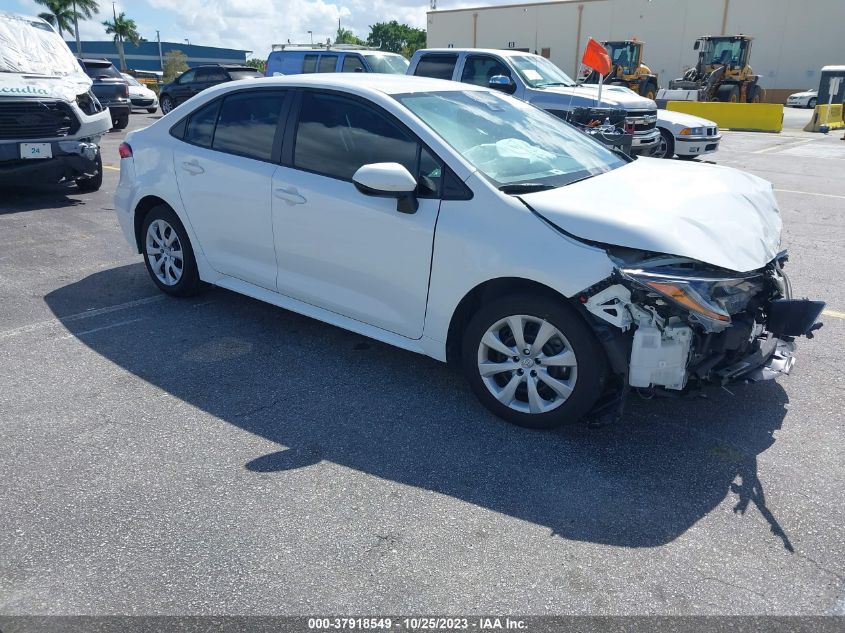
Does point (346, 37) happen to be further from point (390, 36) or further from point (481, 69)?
point (481, 69)

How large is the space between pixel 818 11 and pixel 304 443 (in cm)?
5456

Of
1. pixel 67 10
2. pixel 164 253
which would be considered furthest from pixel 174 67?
pixel 164 253

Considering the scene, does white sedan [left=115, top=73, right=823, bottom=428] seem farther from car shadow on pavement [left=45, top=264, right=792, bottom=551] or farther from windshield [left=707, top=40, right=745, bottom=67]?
windshield [left=707, top=40, right=745, bottom=67]

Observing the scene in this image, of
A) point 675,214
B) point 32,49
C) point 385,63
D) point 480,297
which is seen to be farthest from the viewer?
point 385,63

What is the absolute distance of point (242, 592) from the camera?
99.3 inches

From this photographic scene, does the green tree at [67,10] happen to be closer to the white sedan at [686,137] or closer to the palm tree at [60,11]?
the palm tree at [60,11]

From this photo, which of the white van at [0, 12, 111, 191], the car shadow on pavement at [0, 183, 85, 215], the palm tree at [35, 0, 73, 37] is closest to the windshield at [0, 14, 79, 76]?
the white van at [0, 12, 111, 191]

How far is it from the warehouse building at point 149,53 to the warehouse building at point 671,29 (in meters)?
48.0

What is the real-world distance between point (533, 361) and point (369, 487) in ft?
3.38

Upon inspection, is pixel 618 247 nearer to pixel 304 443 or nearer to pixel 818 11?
pixel 304 443

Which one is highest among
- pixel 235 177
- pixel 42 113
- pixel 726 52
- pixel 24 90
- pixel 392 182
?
pixel 726 52

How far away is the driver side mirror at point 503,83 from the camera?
36.4 feet

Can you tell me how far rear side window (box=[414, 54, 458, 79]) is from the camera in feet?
40.1

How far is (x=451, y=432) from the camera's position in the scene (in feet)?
11.9
